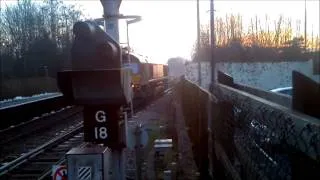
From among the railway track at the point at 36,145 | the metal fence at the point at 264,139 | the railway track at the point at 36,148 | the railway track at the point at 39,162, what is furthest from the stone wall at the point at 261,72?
the metal fence at the point at 264,139

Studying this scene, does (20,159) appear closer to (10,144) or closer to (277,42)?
(10,144)

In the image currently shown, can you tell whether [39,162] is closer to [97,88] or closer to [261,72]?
[97,88]

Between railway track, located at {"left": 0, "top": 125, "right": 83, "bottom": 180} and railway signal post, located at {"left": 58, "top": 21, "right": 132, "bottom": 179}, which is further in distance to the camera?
railway track, located at {"left": 0, "top": 125, "right": 83, "bottom": 180}

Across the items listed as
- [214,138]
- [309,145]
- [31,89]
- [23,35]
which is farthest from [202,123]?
[23,35]

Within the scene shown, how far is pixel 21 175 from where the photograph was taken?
35.3ft

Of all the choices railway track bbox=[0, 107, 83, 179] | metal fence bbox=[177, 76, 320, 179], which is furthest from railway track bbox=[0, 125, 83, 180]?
metal fence bbox=[177, 76, 320, 179]

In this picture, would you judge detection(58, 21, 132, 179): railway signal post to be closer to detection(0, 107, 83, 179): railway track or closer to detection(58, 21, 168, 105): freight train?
detection(58, 21, 168, 105): freight train

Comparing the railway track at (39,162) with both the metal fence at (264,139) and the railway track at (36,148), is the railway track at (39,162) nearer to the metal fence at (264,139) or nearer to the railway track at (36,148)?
the railway track at (36,148)

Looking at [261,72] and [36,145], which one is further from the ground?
[261,72]

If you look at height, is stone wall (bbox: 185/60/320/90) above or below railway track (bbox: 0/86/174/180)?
above

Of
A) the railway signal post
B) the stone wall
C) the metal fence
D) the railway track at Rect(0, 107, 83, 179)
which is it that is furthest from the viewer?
the stone wall

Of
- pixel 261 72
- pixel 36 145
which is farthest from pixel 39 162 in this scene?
pixel 261 72

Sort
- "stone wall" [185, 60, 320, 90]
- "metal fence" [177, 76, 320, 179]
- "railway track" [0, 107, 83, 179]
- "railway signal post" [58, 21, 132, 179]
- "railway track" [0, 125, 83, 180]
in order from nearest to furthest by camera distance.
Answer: "metal fence" [177, 76, 320, 179], "railway signal post" [58, 21, 132, 179], "railway track" [0, 125, 83, 180], "railway track" [0, 107, 83, 179], "stone wall" [185, 60, 320, 90]

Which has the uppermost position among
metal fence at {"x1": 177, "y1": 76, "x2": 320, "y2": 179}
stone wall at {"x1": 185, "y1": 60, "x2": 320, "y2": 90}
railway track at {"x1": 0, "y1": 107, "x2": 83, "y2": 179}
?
metal fence at {"x1": 177, "y1": 76, "x2": 320, "y2": 179}
